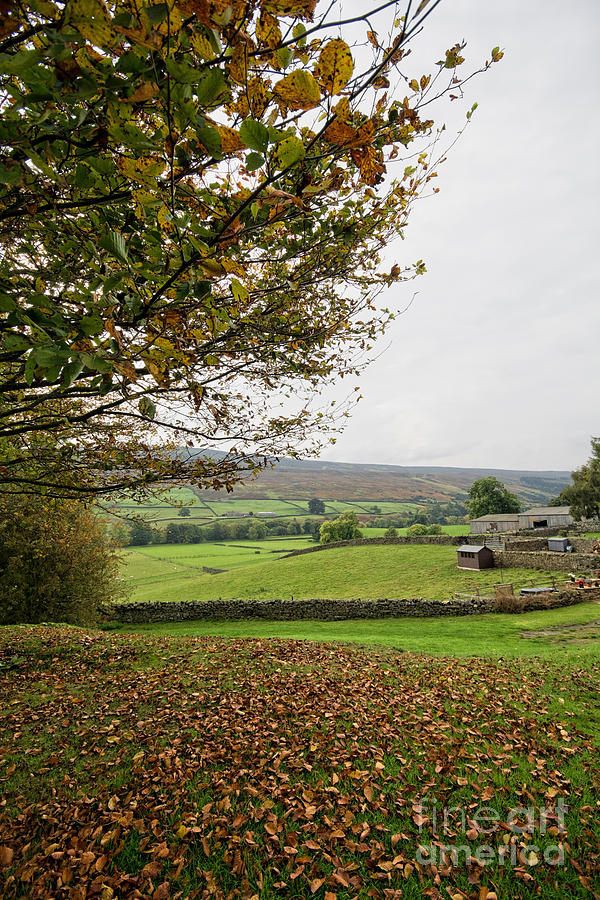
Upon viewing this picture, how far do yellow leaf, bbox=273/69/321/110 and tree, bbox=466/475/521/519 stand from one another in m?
69.8

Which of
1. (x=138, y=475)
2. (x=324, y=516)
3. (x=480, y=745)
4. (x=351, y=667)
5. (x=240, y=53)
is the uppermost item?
(x=240, y=53)

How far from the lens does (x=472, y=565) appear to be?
3212cm

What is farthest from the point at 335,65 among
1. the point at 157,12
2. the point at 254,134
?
the point at 157,12

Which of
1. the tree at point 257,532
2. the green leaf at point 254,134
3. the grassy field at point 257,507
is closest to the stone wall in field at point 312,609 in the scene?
the green leaf at point 254,134

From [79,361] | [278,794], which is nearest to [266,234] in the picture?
[79,361]

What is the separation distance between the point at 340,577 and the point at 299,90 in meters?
33.5

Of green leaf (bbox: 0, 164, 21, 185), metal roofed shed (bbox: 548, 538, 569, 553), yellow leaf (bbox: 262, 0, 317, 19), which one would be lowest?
metal roofed shed (bbox: 548, 538, 569, 553)

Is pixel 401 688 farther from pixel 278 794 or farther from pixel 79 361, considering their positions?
pixel 79 361

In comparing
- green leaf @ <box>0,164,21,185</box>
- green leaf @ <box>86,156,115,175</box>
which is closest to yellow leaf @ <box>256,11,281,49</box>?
green leaf @ <box>86,156,115,175</box>

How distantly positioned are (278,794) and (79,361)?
15.6 ft

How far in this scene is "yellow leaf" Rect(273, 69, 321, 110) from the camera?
1.40 m

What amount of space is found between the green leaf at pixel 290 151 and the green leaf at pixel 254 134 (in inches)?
5.3

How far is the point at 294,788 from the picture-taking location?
14.0 ft

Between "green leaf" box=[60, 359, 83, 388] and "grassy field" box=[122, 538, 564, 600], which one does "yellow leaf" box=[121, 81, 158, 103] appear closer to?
"green leaf" box=[60, 359, 83, 388]
